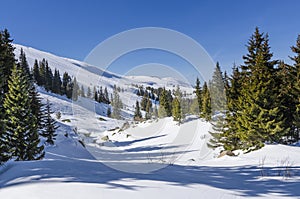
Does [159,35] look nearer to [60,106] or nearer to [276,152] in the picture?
[276,152]

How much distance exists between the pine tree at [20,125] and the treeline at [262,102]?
14.5m

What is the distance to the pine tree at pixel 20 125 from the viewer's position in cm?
1242

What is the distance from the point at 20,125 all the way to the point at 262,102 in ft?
53.6

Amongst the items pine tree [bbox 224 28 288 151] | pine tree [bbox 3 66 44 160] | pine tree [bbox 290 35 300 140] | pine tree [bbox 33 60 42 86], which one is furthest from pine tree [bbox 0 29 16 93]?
pine tree [bbox 33 60 42 86]

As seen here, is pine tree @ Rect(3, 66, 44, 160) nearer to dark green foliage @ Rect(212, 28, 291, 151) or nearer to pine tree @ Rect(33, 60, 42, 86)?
dark green foliage @ Rect(212, 28, 291, 151)

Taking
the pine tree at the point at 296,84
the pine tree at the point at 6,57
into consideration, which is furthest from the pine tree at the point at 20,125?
the pine tree at the point at 296,84

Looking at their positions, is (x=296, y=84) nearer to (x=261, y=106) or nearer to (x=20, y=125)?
(x=261, y=106)

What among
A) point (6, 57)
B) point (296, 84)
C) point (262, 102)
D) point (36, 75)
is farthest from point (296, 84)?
point (36, 75)

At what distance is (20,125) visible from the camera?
12.8 m

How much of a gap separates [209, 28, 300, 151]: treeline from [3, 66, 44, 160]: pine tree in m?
14.5

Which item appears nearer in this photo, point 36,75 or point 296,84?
point 296,84

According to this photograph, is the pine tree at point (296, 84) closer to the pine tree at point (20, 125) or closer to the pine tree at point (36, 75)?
the pine tree at point (20, 125)

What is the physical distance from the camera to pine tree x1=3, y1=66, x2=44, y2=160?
40.7 ft

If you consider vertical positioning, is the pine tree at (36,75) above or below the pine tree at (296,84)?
above
